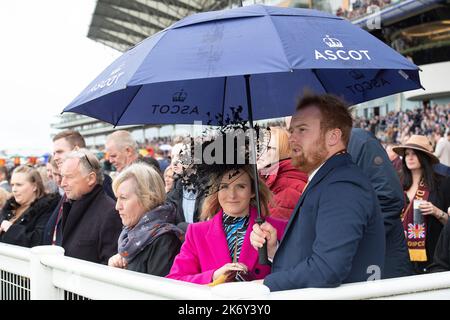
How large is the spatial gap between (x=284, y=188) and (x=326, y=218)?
1.03 meters

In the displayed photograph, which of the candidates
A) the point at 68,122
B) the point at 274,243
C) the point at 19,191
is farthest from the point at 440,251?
the point at 68,122

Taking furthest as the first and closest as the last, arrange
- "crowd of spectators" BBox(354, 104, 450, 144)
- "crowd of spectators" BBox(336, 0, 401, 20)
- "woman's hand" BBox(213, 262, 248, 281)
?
"crowd of spectators" BBox(336, 0, 401, 20) → "crowd of spectators" BBox(354, 104, 450, 144) → "woman's hand" BBox(213, 262, 248, 281)

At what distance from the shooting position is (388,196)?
311cm

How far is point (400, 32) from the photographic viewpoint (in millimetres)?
34031

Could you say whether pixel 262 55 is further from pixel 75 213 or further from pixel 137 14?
pixel 137 14

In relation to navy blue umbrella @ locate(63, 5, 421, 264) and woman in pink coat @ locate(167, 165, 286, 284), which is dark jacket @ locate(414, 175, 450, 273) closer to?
navy blue umbrella @ locate(63, 5, 421, 264)

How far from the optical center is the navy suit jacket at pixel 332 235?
190 cm

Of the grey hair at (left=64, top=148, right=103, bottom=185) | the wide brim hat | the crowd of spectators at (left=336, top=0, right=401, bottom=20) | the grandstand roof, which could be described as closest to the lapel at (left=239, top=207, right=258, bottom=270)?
the grey hair at (left=64, top=148, right=103, bottom=185)

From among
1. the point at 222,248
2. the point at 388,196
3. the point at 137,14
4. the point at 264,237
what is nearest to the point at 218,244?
the point at 222,248

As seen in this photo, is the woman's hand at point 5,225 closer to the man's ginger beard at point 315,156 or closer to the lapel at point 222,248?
the lapel at point 222,248

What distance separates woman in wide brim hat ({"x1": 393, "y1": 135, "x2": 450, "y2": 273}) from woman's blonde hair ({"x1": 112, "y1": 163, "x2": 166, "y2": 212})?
1.96m

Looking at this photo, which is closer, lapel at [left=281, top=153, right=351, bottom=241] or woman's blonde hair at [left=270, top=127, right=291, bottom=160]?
lapel at [left=281, top=153, right=351, bottom=241]

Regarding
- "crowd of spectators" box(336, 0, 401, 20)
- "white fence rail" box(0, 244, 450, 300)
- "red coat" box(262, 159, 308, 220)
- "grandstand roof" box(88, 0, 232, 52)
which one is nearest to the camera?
"white fence rail" box(0, 244, 450, 300)

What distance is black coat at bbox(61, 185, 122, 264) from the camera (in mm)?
3477
